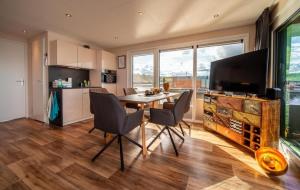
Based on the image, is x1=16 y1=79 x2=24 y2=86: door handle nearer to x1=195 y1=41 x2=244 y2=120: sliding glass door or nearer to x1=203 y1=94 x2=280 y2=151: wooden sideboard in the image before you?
x1=195 y1=41 x2=244 y2=120: sliding glass door

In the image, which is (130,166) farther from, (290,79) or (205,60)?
(205,60)

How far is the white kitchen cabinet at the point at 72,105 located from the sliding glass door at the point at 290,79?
13.3 feet

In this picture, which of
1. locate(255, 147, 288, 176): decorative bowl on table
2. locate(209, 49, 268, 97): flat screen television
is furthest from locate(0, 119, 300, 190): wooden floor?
locate(209, 49, 268, 97): flat screen television

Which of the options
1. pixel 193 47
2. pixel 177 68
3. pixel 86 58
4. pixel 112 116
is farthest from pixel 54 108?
pixel 193 47

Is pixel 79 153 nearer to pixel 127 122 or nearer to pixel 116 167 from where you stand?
pixel 116 167

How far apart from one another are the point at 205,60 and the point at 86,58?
311 cm

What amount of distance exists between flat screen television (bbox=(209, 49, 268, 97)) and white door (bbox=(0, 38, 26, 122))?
483 centimetres

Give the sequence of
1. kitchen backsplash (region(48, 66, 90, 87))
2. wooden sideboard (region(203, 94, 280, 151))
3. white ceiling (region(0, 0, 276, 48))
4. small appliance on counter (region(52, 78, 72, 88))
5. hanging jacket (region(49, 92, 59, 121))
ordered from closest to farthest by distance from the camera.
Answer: wooden sideboard (region(203, 94, 280, 151))
white ceiling (region(0, 0, 276, 48))
hanging jacket (region(49, 92, 59, 121))
small appliance on counter (region(52, 78, 72, 88))
kitchen backsplash (region(48, 66, 90, 87))

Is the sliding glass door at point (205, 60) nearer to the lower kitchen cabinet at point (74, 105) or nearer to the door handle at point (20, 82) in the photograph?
the lower kitchen cabinet at point (74, 105)

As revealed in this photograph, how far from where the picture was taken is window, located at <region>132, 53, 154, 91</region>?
14.0 ft

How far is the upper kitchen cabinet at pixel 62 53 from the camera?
3217 mm

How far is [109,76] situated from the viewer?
14.9ft

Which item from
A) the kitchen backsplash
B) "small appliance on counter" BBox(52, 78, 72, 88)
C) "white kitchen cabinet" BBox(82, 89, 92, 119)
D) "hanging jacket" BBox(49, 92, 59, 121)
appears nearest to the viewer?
"hanging jacket" BBox(49, 92, 59, 121)

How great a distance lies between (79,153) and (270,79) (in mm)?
3257
